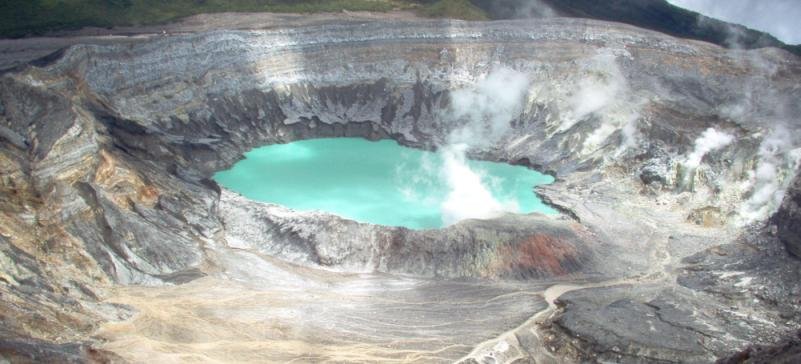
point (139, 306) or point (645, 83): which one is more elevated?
point (645, 83)

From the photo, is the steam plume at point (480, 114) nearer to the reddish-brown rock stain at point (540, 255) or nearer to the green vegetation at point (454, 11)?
the green vegetation at point (454, 11)

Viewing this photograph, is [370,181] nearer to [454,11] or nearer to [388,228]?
[388,228]

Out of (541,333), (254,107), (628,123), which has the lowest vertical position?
(541,333)

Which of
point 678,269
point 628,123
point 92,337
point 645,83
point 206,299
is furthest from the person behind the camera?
point 645,83

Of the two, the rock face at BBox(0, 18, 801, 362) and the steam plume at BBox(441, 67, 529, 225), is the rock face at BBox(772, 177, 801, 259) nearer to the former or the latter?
the rock face at BBox(0, 18, 801, 362)

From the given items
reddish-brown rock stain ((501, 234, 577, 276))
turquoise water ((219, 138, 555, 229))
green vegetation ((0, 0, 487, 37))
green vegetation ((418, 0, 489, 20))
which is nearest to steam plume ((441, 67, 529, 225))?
turquoise water ((219, 138, 555, 229))

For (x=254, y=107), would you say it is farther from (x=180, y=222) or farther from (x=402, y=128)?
(x=180, y=222)

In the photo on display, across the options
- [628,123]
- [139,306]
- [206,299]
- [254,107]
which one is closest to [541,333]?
[206,299]
